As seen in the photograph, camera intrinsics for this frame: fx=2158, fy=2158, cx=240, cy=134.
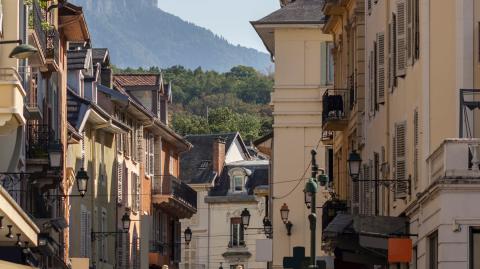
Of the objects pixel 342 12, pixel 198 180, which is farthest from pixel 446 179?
pixel 198 180

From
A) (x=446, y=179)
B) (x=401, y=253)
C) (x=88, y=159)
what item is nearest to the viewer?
(x=446, y=179)

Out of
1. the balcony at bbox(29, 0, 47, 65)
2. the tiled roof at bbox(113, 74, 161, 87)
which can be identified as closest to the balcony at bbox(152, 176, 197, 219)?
the tiled roof at bbox(113, 74, 161, 87)

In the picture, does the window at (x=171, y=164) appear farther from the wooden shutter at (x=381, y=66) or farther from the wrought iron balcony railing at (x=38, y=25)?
the wooden shutter at (x=381, y=66)

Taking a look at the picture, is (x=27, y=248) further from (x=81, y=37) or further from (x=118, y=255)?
(x=118, y=255)

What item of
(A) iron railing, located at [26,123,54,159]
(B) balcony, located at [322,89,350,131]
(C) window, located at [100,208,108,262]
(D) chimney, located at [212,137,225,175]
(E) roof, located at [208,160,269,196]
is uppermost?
(D) chimney, located at [212,137,225,175]

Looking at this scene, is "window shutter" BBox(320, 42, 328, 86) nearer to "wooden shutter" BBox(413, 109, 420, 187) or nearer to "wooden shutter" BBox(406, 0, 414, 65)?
"wooden shutter" BBox(406, 0, 414, 65)

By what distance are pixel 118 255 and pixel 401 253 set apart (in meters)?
42.8

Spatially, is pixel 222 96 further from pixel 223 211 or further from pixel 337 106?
pixel 337 106

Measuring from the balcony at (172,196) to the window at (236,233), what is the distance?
2640cm

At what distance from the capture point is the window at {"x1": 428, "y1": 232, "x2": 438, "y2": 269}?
1427 inches

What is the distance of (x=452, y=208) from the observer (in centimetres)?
3450

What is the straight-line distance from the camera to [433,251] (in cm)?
3691

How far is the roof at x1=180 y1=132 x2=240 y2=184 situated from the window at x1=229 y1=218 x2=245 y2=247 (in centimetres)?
372

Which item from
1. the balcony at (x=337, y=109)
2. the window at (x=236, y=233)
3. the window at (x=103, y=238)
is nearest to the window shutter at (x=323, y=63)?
the window at (x=103, y=238)
